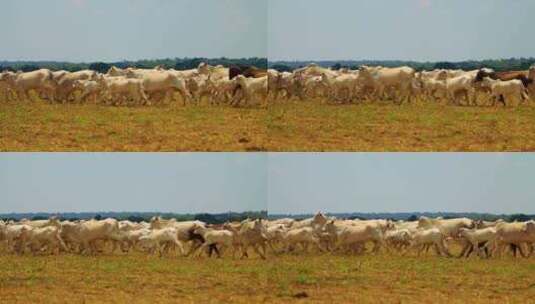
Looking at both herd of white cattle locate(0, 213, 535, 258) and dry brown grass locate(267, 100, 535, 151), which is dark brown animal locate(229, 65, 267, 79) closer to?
dry brown grass locate(267, 100, 535, 151)

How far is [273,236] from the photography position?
5500 mm

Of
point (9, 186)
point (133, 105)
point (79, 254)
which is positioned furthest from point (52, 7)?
point (79, 254)

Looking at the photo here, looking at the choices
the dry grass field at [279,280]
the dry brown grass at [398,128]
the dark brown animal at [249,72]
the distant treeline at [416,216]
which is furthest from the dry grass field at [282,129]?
the dry grass field at [279,280]

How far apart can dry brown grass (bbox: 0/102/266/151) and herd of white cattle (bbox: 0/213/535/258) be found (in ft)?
1.70

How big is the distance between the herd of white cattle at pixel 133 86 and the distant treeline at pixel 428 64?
0.20 m

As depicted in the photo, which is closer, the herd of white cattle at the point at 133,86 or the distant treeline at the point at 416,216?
the distant treeline at the point at 416,216

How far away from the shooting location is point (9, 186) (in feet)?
18.1

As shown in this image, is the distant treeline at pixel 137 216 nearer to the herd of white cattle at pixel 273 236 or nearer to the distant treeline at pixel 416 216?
the herd of white cattle at pixel 273 236

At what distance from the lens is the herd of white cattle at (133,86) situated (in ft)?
18.2

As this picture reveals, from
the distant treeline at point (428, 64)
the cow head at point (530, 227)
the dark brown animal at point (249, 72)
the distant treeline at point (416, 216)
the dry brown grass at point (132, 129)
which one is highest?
the distant treeline at point (428, 64)

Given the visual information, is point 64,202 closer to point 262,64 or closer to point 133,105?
point 133,105

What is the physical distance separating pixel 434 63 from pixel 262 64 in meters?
1.15

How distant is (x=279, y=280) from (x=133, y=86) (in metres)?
1.65

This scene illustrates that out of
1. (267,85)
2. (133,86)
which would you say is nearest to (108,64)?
(133,86)
